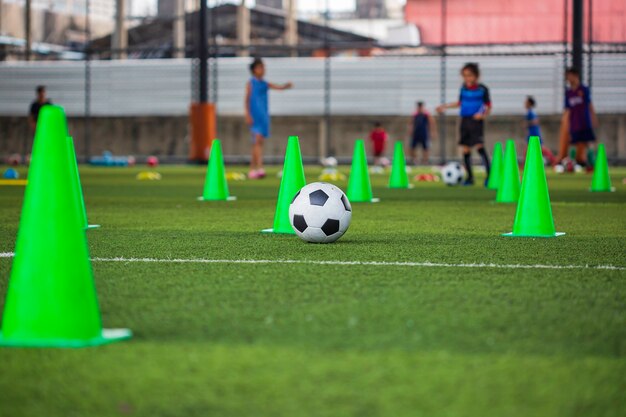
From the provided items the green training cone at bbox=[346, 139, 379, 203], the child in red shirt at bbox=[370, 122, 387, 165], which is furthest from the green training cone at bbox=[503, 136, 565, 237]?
the child in red shirt at bbox=[370, 122, 387, 165]

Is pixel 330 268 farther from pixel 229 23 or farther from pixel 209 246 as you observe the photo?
pixel 229 23

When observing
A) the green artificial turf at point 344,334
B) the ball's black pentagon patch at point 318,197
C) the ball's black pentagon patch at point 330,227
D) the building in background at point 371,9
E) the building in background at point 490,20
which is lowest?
the green artificial turf at point 344,334

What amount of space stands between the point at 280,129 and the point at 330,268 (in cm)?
3002

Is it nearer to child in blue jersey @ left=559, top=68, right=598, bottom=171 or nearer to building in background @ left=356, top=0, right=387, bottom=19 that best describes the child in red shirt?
child in blue jersey @ left=559, top=68, right=598, bottom=171

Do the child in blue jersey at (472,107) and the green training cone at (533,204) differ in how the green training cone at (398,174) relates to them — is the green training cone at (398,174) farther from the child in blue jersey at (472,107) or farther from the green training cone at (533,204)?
the green training cone at (533,204)

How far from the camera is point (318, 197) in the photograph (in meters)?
7.24

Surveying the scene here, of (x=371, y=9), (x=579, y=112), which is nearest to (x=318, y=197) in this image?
(x=579, y=112)

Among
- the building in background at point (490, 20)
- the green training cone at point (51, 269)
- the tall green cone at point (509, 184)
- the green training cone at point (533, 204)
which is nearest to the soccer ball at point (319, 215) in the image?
the green training cone at point (533, 204)

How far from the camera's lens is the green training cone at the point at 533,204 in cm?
781

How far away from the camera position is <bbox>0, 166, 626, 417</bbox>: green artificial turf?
2.98 metres

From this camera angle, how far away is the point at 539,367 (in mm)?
3359

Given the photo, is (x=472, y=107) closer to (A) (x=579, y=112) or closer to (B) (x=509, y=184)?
(B) (x=509, y=184)

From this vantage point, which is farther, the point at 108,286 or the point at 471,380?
the point at 108,286

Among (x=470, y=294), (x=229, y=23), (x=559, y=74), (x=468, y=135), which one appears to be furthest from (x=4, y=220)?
(x=229, y=23)
